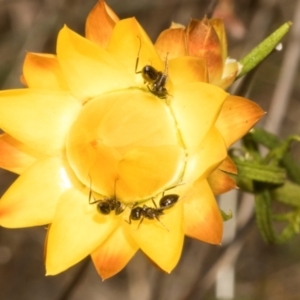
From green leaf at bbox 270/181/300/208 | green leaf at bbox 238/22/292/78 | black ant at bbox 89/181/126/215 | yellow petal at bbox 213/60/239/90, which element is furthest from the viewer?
green leaf at bbox 270/181/300/208

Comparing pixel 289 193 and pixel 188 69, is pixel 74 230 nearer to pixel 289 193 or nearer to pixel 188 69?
pixel 188 69

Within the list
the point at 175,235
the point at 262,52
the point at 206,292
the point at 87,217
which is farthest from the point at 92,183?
the point at 206,292

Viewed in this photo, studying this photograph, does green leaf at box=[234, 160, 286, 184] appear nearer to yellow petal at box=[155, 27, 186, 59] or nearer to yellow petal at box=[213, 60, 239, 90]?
yellow petal at box=[213, 60, 239, 90]

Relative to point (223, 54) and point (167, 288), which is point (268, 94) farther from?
point (223, 54)

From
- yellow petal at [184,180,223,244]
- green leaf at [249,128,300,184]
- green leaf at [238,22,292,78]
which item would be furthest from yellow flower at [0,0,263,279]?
green leaf at [249,128,300,184]

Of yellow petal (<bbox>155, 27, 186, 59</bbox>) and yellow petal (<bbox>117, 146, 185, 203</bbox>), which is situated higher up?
yellow petal (<bbox>155, 27, 186, 59</bbox>)

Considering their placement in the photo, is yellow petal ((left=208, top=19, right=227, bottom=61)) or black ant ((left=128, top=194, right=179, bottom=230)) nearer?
black ant ((left=128, top=194, right=179, bottom=230))

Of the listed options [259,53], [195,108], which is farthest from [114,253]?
[259,53]

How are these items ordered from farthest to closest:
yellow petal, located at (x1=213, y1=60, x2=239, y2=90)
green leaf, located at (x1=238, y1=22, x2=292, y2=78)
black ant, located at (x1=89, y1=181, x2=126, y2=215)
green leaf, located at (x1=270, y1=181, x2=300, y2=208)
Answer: green leaf, located at (x1=270, y1=181, x2=300, y2=208) → green leaf, located at (x1=238, y1=22, x2=292, y2=78) → yellow petal, located at (x1=213, y1=60, x2=239, y2=90) → black ant, located at (x1=89, y1=181, x2=126, y2=215)
